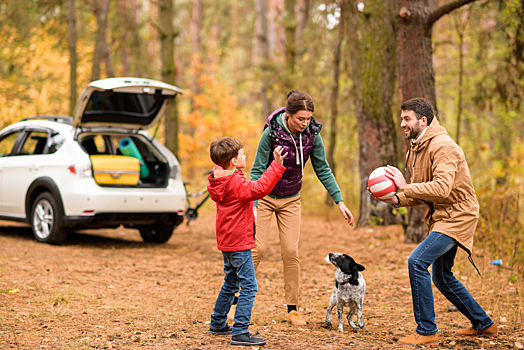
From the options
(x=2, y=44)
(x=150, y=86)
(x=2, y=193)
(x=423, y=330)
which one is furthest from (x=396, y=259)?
(x=2, y=44)

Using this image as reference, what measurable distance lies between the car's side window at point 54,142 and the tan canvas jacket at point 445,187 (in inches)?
239

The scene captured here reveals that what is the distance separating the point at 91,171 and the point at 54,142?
1.05 m

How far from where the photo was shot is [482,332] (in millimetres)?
4516

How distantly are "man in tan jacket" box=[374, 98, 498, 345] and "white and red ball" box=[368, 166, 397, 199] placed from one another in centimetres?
6

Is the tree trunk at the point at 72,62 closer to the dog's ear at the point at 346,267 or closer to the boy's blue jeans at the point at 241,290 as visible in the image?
the boy's blue jeans at the point at 241,290

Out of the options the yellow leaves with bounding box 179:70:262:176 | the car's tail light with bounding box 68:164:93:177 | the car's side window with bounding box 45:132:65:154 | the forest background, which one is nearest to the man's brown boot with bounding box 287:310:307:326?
the forest background

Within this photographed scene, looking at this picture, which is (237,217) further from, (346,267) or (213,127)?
(213,127)

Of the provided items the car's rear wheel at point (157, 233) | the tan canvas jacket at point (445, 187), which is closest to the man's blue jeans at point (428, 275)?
the tan canvas jacket at point (445, 187)

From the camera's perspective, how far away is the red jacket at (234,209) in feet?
13.5

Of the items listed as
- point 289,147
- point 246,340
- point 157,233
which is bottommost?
point 246,340

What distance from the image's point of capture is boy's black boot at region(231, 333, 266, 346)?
4039 mm

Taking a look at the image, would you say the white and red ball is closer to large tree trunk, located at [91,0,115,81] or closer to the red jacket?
the red jacket

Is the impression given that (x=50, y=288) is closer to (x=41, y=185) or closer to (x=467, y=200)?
(x=41, y=185)

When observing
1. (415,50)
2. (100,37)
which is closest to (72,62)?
(100,37)
